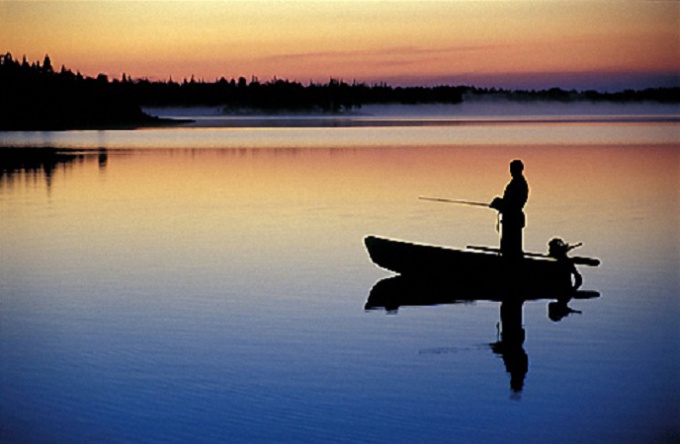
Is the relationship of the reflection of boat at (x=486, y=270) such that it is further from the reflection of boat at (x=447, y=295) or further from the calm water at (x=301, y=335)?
the calm water at (x=301, y=335)

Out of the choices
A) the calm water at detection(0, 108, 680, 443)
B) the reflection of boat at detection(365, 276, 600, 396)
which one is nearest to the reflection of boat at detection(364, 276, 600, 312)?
the reflection of boat at detection(365, 276, 600, 396)

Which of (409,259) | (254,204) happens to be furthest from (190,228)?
(409,259)

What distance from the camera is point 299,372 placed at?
11.5 m

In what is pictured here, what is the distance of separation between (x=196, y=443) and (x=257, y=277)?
9412 millimetres

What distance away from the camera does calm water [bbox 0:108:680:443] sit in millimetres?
9750

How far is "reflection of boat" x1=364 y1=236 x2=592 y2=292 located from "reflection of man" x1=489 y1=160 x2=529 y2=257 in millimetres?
222

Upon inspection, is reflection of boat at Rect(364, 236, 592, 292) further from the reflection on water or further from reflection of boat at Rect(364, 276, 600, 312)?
the reflection on water

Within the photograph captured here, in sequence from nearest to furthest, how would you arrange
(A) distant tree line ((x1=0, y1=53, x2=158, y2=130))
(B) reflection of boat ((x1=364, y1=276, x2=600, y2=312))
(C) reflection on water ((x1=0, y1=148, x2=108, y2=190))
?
(B) reflection of boat ((x1=364, y1=276, x2=600, y2=312)) < (C) reflection on water ((x1=0, y1=148, x2=108, y2=190)) < (A) distant tree line ((x1=0, y1=53, x2=158, y2=130))

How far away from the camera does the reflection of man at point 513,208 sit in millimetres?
15477

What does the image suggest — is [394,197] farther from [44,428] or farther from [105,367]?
[44,428]

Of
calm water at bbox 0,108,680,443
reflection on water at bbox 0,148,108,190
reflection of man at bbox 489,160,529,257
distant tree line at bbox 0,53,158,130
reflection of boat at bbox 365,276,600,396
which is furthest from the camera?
distant tree line at bbox 0,53,158,130

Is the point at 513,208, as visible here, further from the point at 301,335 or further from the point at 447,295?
the point at 301,335

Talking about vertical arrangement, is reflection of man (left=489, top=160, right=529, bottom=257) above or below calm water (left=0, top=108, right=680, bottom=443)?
above

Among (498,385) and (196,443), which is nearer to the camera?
(196,443)
